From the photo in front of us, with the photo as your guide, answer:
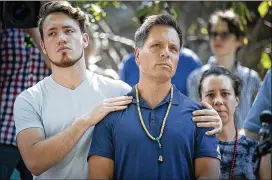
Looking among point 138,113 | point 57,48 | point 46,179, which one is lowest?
point 46,179

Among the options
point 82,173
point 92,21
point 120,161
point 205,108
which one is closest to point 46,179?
point 82,173

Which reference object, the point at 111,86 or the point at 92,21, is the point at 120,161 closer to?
the point at 111,86

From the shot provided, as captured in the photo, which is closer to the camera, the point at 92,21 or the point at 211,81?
the point at 211,81

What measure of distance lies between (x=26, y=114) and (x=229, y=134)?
1407 mm

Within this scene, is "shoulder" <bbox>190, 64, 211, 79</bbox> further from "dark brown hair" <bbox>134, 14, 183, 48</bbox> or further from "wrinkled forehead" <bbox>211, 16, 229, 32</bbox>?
"dark brown hair" <bbox>134, 14, 183, 48</bbox>

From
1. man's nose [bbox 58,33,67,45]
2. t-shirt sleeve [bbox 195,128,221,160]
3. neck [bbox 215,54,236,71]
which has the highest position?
neck [bbox 215,54,236,71]

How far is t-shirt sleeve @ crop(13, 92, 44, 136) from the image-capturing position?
15.9ft

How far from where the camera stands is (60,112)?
4.89m

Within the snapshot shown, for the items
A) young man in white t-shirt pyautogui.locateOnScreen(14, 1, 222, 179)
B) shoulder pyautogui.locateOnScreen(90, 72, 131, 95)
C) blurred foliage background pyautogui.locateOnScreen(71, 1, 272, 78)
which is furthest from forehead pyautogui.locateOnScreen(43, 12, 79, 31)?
blurred foliage background pyautogui.locateOnScreen(71, 1, 272, 78)

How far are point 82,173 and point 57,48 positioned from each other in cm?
→ 81

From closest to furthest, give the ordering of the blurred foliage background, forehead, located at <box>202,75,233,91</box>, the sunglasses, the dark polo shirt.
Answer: the dark polo shirt → forehead, located at <box>202,75,233,91</box> → the sunglasses → the blurred foliage background

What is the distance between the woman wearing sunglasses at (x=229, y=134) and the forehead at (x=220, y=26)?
3.08 ft

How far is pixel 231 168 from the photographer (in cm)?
524

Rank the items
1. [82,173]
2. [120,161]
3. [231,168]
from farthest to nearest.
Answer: [231,168] → [82,173] → [120,161]
